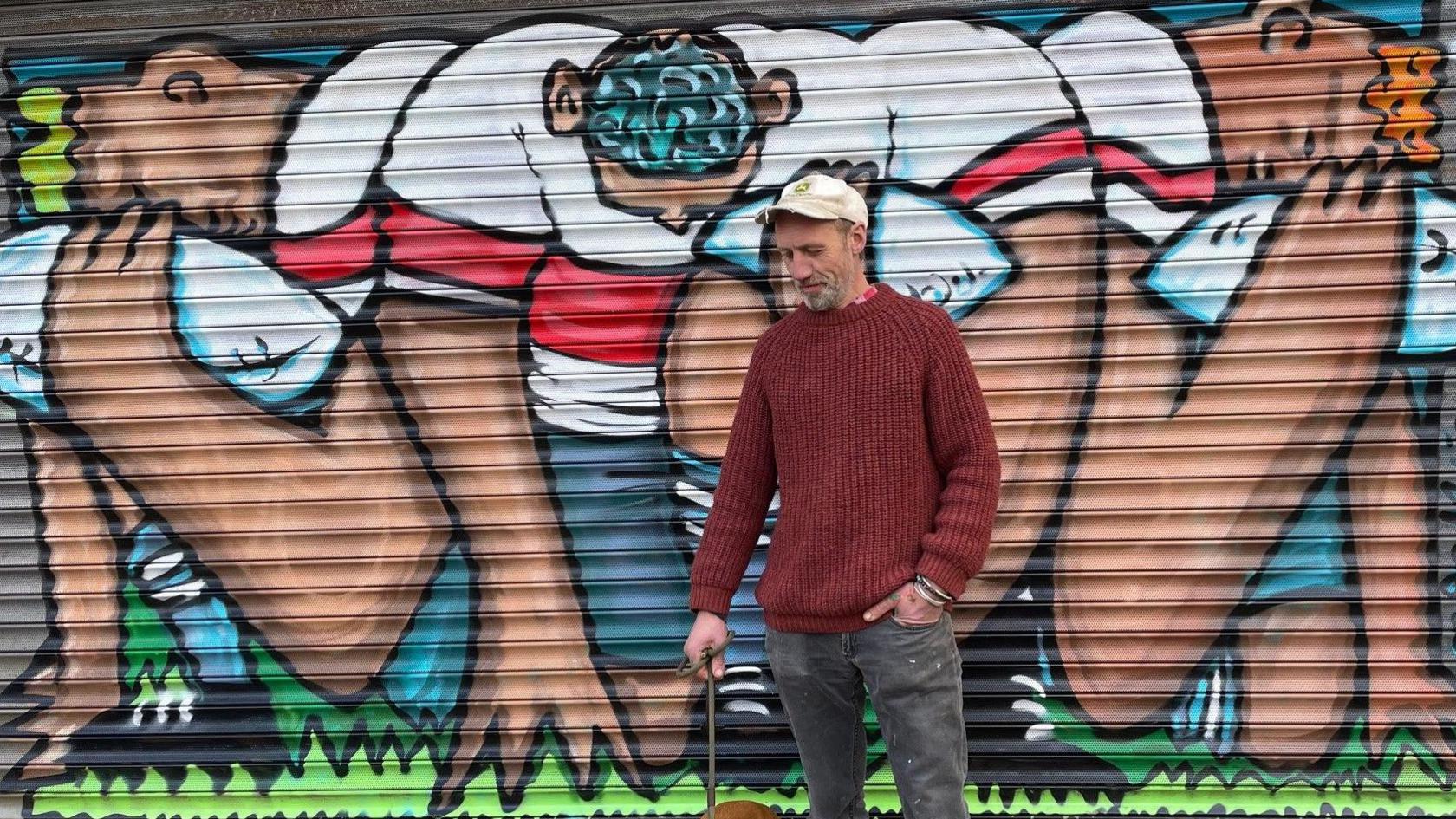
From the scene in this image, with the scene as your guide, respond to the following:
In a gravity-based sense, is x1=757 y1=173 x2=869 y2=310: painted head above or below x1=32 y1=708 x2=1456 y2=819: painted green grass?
above

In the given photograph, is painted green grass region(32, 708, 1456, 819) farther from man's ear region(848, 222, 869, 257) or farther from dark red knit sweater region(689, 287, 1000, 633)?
man's ear region(848, 222, 869, 257)

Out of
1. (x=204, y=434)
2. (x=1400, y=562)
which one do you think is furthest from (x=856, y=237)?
(x=204, y=434)

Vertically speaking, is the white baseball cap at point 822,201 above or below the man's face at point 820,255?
above

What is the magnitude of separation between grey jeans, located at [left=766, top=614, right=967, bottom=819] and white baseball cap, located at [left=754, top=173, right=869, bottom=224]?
3.33ft

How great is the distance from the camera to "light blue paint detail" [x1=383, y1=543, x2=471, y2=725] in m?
4.41

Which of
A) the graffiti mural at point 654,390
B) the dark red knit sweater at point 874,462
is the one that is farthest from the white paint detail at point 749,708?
the dark red knit sweater at point 874,462

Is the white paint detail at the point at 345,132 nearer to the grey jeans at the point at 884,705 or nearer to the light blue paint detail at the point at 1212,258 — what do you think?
the grey jeans at the point at 884,705

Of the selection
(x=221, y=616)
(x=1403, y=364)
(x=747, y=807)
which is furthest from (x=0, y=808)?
(x=1403, y=364)

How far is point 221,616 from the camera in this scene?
177 inches

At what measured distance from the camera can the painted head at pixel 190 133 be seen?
14.6ft

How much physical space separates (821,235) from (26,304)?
3.20 meters

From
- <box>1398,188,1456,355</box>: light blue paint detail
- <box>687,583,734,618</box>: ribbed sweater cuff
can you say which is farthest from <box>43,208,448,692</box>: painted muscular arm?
<box>1398,188,1456,355</box>: light blue paint detail

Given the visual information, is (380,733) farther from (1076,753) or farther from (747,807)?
(1076,753)

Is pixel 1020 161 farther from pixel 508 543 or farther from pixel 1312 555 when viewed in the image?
pixel 508 543
